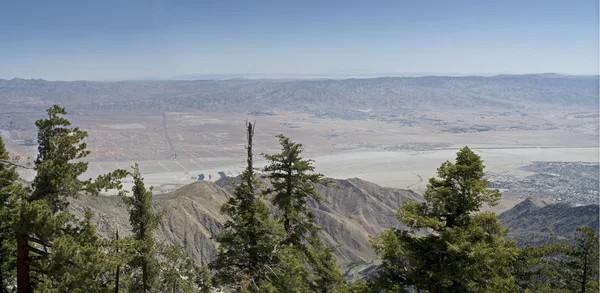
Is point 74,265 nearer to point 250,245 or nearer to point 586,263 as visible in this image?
point 250,245

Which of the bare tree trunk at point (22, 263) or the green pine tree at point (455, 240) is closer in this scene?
the bare tree trunk at point (22, 263)

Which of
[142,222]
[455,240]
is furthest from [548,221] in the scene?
[142,222]

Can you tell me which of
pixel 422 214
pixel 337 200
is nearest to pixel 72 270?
pixel 422 214

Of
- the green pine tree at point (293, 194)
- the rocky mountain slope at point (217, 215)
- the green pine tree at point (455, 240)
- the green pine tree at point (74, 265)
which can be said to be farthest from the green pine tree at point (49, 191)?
the rocky mountain slope at point (217, 215)

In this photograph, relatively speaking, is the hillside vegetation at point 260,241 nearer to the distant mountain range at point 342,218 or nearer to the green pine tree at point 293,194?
the green pine tree at point 293,194

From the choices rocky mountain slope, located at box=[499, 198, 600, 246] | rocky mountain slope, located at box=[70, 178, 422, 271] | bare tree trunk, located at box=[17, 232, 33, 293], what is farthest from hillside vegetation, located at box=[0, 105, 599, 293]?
rocky mountain slope, located at box=[499, 198, 600, 246]

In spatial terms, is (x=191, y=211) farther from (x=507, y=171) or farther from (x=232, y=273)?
(x=507, y=171)
